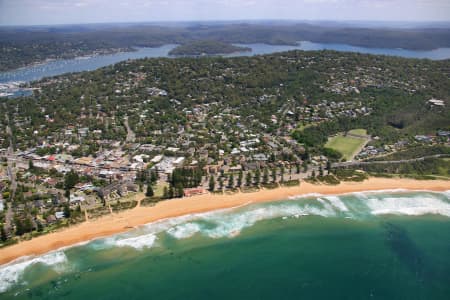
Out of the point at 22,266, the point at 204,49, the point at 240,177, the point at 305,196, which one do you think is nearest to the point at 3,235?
the point at 22,266

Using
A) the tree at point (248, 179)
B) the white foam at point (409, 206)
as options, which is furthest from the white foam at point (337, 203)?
the tree at point (248, 179)

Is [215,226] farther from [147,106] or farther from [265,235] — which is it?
[147,106]

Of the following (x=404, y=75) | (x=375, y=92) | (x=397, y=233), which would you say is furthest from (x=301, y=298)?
(x=404, y=75)

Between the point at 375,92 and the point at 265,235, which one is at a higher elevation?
the point at 375,92

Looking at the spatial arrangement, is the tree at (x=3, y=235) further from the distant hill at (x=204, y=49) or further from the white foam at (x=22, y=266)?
the distant hill at (x=204, y=49)

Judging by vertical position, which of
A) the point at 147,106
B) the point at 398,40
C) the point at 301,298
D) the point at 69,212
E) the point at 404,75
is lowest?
the point at 301,298

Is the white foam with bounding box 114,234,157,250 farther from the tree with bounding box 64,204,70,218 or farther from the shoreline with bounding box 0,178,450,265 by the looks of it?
the tree with bounding box 64,204,70,218
